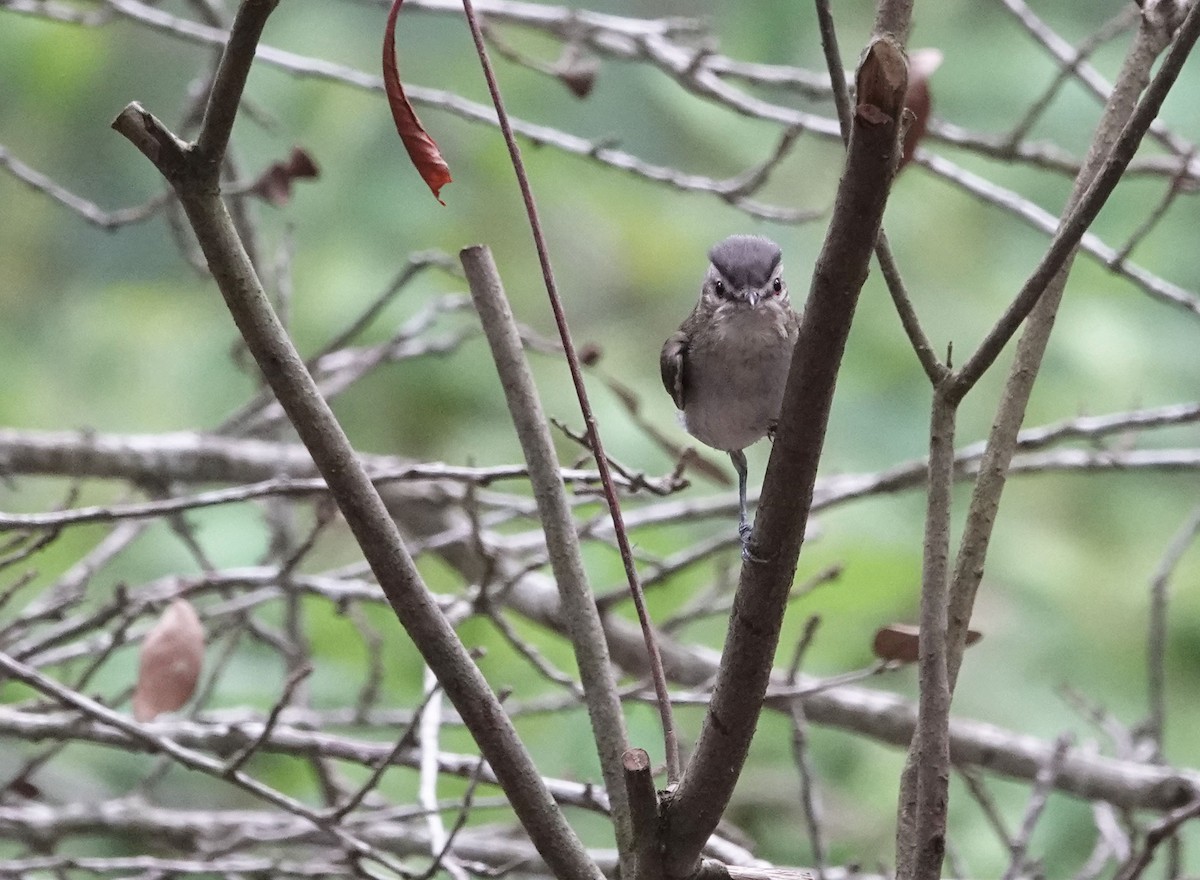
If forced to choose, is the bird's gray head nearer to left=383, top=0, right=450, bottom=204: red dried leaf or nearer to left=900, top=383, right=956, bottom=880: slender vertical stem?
left=900, top=383, right=956, bottom=880: slender vertical stem

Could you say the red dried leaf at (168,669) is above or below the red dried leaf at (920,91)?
below

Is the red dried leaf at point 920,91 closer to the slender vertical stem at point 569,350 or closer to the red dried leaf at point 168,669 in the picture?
the slender vertical stem at point 569,350

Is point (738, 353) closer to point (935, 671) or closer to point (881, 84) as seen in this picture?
point (935, 671)

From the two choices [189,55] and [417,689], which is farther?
[189,55]

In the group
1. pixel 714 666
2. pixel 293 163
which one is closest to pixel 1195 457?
pixel 714 666

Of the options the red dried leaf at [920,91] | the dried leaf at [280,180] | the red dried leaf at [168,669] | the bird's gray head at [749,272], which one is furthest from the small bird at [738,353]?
the red dried leaf at [168,669]

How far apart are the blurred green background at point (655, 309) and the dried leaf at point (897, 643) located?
123cm

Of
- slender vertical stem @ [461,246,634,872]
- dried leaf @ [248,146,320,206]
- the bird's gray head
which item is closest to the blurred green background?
dried leaf @ [248,146,320,206]

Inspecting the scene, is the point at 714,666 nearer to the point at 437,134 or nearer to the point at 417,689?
the point at 417,689

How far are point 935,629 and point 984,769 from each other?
5.06 feet

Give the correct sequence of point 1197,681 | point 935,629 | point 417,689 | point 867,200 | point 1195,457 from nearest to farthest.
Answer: point 867,200, point 935,629, point 1195,457, point 417,689, point 1197,681

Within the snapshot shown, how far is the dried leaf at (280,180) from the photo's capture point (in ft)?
7.75

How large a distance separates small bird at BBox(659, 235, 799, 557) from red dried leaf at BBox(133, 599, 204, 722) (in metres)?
0.85

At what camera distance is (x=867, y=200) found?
2.97 ft
